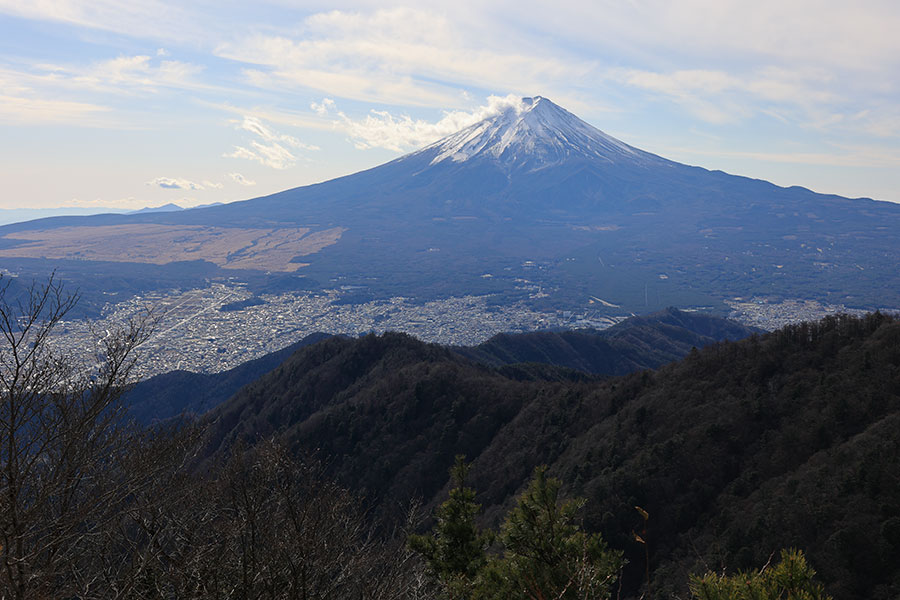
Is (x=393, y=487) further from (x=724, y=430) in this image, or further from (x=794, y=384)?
(x=794, y=384)

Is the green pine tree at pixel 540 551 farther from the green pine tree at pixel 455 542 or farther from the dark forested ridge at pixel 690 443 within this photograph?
the dark forested ridge at pixel 690 443

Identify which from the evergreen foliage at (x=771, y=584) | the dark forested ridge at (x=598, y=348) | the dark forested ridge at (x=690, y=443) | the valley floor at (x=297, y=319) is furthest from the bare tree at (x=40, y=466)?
the valley floor at (x=297, y=319)

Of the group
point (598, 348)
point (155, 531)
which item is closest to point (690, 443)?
point (155, 531)

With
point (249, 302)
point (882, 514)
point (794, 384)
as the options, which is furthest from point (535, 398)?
point (249, 302)

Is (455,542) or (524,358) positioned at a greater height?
(455,542)

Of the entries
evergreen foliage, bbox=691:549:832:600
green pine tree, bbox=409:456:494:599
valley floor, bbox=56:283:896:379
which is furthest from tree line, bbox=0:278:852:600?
valley floor, bbox=56:283:896:379

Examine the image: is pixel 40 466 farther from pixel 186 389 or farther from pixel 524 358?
pixel 186 389

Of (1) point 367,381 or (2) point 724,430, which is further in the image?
(1) point 367,381

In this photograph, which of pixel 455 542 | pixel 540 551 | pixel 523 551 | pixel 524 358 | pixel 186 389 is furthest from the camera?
pixel 524 358
